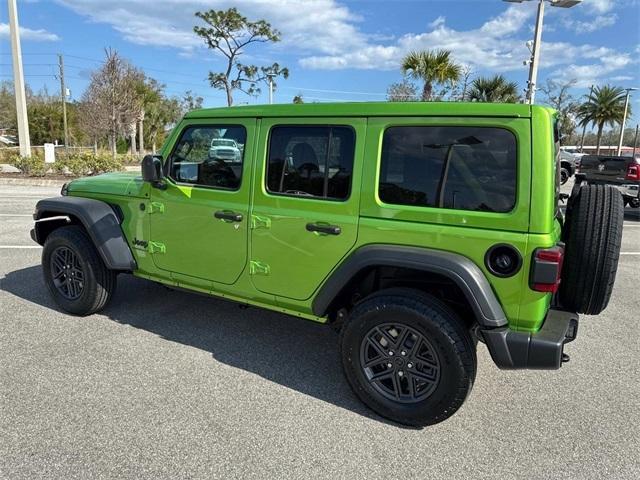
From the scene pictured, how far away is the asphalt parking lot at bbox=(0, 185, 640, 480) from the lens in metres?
2.37

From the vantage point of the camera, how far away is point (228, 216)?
3285mm

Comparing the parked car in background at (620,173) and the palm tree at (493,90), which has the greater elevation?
the palm tree at (493,90)

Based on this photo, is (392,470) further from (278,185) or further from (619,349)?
(619,349)

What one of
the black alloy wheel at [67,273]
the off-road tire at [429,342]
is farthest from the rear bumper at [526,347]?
the black alloy wheel at [67,273]

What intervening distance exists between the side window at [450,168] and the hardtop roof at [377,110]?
0.29 feet

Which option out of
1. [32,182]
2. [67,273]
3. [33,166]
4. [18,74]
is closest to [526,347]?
[67,273]

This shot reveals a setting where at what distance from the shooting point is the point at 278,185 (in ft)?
10.4

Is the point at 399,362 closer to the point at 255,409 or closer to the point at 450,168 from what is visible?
the point at 255,409

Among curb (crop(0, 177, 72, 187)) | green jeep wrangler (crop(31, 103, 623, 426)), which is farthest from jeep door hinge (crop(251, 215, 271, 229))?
curb (crop(0, 177, 72, 187))

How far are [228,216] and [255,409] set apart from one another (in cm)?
133

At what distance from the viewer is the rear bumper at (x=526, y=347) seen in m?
2.46

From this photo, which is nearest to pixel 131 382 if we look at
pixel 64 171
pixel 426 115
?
pixel 426 115

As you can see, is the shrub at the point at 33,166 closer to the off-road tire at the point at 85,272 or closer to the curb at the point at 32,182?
the curb at the point at 32,182

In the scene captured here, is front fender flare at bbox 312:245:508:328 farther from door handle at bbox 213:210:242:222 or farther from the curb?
the curb
